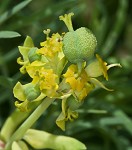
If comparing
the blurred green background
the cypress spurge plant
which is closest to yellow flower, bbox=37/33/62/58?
the cypress spurge plant

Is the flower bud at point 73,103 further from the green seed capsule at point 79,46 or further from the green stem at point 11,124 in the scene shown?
the green stem at point 11,124

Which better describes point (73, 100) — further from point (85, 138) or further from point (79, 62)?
point (85, 138)

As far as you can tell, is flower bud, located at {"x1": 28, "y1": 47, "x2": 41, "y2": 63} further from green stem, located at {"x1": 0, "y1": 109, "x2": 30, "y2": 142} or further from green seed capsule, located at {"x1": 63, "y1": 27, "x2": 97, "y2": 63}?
green stem, located at {"x1": 0, "y1": 109, "x2": 30, "y2": 142}

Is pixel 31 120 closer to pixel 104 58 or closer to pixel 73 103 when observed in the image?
pixel 73 103

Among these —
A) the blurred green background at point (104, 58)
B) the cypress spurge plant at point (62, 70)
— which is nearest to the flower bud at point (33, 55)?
the cypress spurge plant at point (62, 70)

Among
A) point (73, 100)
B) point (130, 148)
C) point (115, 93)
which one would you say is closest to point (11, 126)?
point (73, 100)

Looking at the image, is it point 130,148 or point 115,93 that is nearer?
point 130,148

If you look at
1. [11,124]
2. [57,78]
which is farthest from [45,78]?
[11,124]
